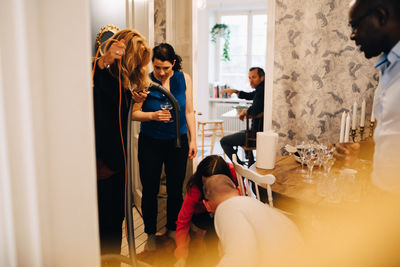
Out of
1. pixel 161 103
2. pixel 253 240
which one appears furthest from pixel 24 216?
pixel 161 103

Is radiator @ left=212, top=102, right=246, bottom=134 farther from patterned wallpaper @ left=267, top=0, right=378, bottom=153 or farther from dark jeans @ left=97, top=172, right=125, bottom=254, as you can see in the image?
dark jeans @ left=97, top=172, right=125, bottom=254

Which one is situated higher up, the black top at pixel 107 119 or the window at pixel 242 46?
the window at pixel 242 46

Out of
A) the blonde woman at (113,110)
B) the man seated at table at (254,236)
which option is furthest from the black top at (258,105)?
the man seated at table at (254,236)

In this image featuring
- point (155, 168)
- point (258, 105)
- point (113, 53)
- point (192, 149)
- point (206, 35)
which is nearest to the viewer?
point (113, 53)

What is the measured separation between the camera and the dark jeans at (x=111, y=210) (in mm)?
1470

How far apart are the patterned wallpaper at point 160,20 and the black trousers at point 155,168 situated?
124 cm

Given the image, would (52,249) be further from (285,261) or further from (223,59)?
(223,59)

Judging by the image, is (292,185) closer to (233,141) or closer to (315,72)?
(315,72)

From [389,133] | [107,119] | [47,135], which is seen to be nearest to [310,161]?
[389,133]

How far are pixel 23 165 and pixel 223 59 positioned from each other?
22.4 feet

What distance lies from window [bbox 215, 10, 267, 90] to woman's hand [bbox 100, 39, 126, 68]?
5.69m

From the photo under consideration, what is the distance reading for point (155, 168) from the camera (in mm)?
2191

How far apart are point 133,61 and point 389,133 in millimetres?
1105

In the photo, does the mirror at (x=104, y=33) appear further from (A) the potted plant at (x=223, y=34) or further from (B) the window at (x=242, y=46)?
(B) the window at (x=242, y=46)
